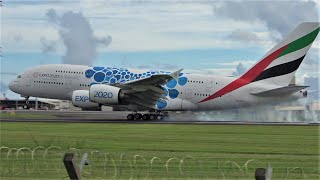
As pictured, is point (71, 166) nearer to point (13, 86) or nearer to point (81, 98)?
point (81, 98)

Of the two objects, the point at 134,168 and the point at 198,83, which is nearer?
the point at 134,168

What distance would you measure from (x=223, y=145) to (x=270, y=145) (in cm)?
191

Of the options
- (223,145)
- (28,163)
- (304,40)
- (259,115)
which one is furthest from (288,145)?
(304,40)

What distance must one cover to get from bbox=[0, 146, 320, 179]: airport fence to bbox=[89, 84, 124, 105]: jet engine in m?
24.8

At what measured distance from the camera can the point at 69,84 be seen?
4841 centimetres

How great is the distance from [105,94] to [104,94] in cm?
11

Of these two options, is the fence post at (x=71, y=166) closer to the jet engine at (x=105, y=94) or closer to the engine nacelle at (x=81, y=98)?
the jet engine at (x=105, y=94)

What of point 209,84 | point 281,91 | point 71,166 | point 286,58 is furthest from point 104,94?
point 71,166

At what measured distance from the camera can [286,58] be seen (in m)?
48.0

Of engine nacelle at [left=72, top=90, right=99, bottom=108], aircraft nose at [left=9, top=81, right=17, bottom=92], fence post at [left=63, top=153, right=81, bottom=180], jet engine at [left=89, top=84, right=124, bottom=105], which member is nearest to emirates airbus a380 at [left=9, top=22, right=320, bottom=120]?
engine nacelle at [left=72, top=90, right=99, bottom=108]

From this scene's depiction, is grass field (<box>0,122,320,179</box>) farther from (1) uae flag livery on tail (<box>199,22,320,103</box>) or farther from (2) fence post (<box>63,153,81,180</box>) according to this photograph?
(1) uae flag livery on tail (<box>199,22,320,103</box>)

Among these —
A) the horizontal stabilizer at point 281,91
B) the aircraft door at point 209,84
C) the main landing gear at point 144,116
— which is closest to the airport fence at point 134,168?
the horizontal stabilizer at point 281,91

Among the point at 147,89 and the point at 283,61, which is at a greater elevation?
the point at 283,61

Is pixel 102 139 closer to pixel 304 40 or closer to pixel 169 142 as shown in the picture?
pixel 169 142
